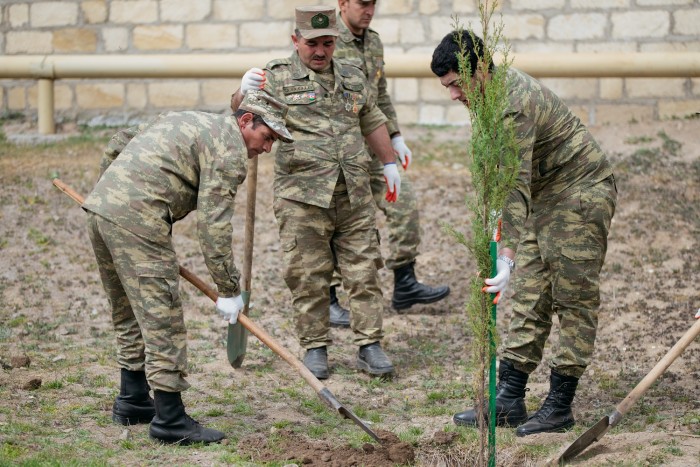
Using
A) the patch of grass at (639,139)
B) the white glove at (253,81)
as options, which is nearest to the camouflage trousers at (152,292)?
the white glove at (253,81)

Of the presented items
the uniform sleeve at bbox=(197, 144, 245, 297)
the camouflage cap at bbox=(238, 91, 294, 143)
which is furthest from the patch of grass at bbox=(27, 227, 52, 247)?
the uniform sleeve at bbox=(197, 144, 245, 297)

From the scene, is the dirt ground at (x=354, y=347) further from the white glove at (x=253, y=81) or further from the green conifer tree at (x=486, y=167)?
the white glove at (x=253, y=81)

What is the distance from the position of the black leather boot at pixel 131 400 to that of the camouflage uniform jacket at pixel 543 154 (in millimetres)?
2049

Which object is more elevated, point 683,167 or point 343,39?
point 343,39

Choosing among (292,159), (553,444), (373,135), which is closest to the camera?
(553,444)

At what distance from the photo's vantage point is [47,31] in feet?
38.7

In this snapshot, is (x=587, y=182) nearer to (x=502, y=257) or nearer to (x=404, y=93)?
(x=502, y=257)

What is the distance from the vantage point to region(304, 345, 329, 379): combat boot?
6.31 m

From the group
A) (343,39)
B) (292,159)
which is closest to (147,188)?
(292,159)

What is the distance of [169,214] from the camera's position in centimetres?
504

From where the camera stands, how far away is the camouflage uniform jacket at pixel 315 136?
20.0 ft

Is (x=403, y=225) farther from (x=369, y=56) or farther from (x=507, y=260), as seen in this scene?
(x=507, y=260)

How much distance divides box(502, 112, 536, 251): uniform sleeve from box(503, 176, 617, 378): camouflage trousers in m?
0.45

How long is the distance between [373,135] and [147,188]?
1972mm
